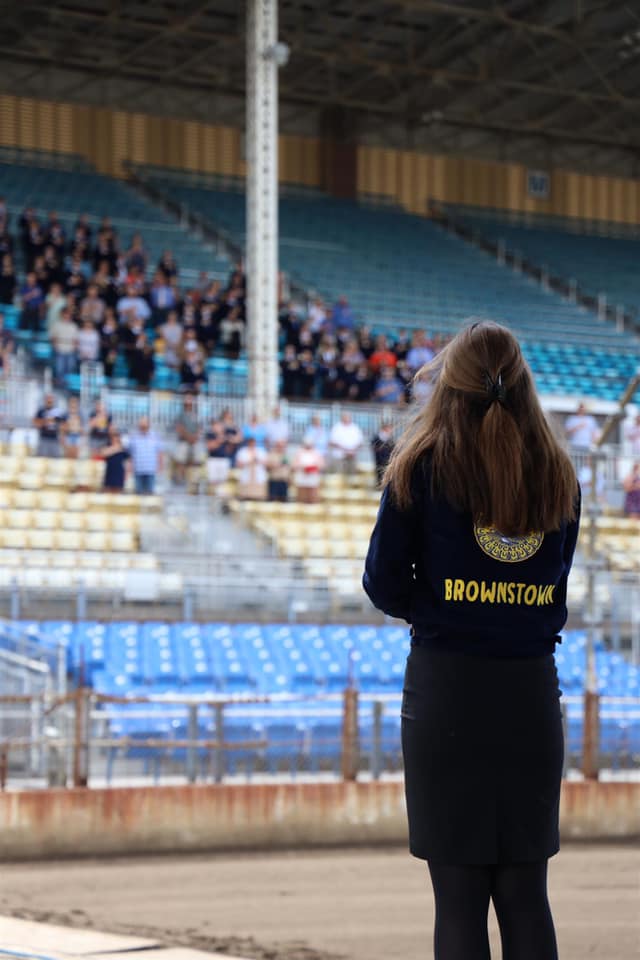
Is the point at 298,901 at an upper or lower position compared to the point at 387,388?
lower

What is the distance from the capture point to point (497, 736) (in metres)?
3.12

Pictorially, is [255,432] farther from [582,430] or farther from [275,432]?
[582,430]

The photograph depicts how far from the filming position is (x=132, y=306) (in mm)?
22125

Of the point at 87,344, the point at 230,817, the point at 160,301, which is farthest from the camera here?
the point at 160,301

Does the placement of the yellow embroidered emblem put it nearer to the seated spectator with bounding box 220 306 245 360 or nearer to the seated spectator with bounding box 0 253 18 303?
the seated spectator with bounding box 0 253 18 303

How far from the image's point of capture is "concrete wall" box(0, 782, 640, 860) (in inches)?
383

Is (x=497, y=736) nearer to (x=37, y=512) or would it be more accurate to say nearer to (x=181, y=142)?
(x=37, y=512)

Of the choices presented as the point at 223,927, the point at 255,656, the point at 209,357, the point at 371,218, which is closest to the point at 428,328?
the point at 209,357

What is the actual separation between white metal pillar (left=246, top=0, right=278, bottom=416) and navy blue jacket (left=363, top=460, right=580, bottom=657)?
1852 cm

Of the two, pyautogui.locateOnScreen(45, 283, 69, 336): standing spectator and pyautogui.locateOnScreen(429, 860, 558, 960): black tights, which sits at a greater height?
pyautogui.locateOnScreen(45, 283, 69, 336): standing spectator

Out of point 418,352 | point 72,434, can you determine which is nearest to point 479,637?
point 72,434

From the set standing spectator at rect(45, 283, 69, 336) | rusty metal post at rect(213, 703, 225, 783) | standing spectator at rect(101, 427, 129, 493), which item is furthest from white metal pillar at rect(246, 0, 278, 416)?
rusty metal post at rect(213, 703, 225, 783)

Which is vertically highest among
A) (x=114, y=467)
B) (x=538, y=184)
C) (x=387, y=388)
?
(x=538, y=184)

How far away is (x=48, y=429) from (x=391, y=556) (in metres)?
15.2
